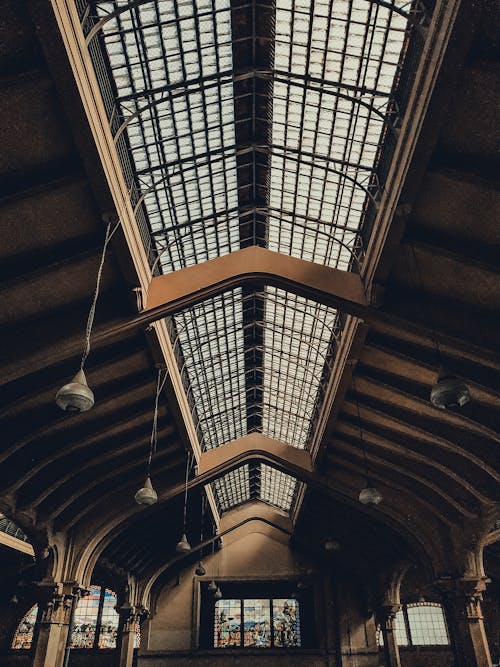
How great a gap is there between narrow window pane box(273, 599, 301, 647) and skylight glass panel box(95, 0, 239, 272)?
18.9 m

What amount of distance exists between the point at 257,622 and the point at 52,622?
1267cm

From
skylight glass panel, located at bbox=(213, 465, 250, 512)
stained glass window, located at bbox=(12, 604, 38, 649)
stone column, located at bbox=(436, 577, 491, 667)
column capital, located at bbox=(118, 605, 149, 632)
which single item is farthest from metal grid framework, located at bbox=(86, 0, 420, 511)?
stained glass window, located at bbox=(12, 604, 38, 649)

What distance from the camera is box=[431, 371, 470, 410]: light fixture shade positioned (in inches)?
217

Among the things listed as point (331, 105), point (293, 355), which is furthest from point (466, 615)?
point (331, 105)

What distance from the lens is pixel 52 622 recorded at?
40.1 feet

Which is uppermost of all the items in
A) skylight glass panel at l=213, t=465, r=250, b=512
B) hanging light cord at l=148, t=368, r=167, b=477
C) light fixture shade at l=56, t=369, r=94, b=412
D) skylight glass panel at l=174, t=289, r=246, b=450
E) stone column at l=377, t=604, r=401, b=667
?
skylight glass panel at l=174, t=289, r=246, b=450

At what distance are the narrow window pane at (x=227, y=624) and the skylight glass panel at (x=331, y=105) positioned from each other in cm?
1855

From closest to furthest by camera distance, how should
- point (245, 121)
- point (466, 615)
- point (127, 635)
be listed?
point (245, 121)
point (466, 615)
point (127, 635)

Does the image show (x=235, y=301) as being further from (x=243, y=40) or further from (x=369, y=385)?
(x=243, y=40)

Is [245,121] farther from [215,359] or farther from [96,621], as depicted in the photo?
[96,621]

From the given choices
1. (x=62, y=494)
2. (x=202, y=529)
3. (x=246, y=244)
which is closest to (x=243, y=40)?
(x=246, y=244)

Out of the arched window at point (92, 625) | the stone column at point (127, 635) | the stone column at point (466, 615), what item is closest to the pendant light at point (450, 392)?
the stone column at point (466, 615)

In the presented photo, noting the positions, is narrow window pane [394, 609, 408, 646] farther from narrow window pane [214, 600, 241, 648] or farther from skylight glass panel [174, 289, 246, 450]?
skylight glass panel [174, 289, 246, 450]

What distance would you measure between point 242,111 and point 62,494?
32.5 feet
